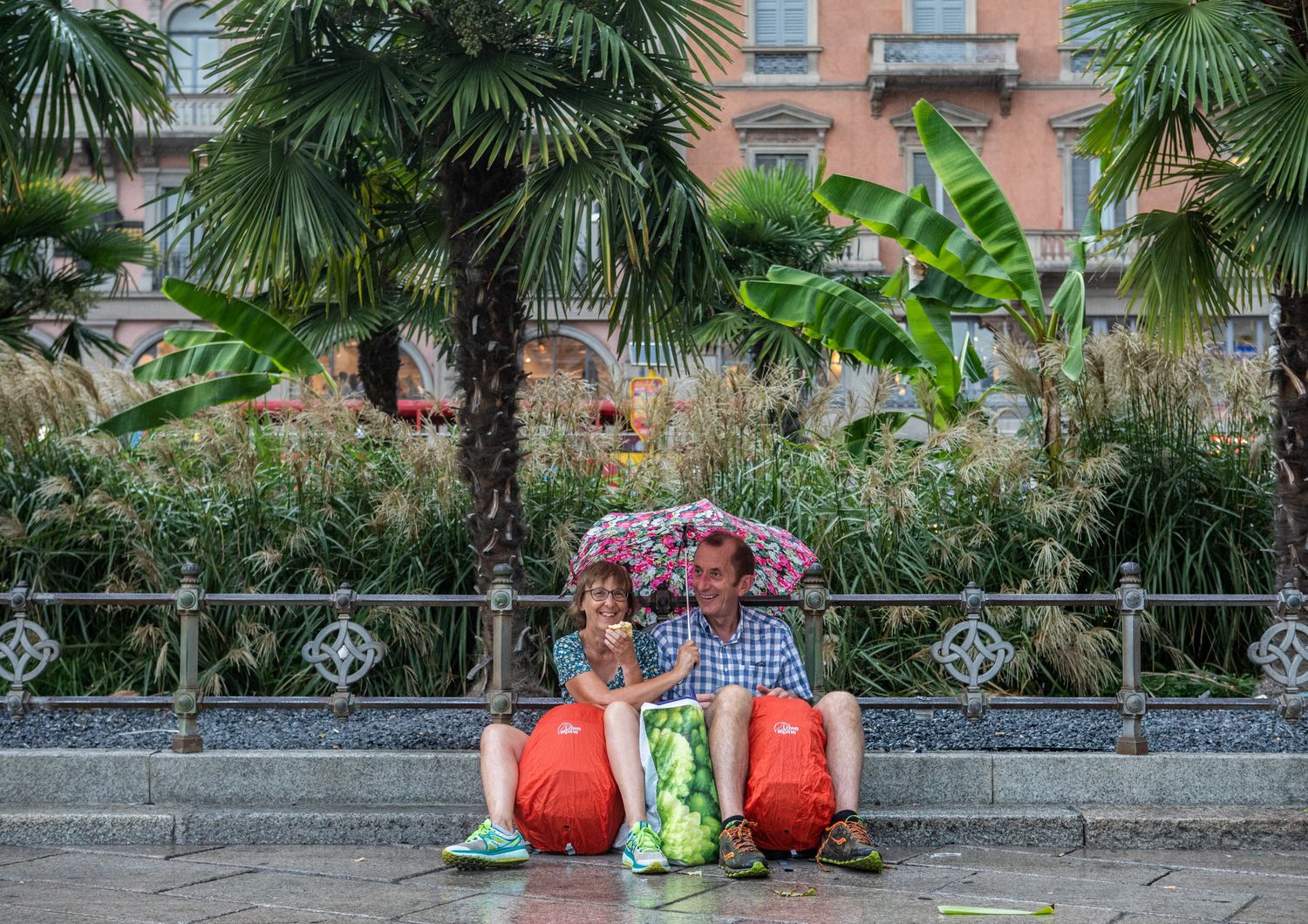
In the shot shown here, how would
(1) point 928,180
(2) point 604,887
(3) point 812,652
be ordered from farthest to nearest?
(1) point 928,180 → (3) point 812,652 → (2) point 604,887

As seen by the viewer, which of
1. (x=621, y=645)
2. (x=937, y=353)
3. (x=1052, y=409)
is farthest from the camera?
(x=937, y=353)

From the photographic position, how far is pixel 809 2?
102 ft

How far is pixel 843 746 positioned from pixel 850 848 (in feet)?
1.29

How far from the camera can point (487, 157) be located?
22.6ft

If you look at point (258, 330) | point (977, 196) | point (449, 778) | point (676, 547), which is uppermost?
point (977, 196)

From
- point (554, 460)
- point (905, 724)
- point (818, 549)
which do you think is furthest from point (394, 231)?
A: point (905, 724)

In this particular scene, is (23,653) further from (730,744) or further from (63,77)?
(730,744)

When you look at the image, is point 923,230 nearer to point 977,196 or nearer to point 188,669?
point 977,196

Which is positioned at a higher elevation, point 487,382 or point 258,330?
point 258,330

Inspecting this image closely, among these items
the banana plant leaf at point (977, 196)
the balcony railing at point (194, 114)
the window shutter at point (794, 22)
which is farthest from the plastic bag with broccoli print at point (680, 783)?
the balcony railing at point (194, 114)

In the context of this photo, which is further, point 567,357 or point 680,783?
point 567,357

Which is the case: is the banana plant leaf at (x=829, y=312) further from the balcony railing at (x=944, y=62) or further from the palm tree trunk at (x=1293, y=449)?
the balcony railing at (x=944, y=62)

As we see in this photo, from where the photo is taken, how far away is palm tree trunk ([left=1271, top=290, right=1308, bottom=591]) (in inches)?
267

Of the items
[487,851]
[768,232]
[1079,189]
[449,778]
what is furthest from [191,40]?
[487,851]
